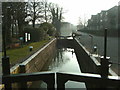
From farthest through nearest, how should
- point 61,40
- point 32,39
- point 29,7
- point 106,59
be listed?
point 61,40 < point 29,7 < point 32,39 < point 106,59

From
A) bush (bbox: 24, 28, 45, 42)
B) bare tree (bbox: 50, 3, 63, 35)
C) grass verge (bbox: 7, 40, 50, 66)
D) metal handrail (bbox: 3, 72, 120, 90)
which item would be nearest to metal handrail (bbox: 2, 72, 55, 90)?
metal handrail (bbox: 3, 72, 120, 90)

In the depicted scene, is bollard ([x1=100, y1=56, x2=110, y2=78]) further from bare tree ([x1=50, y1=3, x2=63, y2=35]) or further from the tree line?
bare tree ([x1=50, y1=3, x2=63, y2=35])

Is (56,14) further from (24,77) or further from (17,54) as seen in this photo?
(24,77)

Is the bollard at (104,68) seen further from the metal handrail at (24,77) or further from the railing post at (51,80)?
the metal handrail at (24,77)

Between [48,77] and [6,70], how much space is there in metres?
0.88

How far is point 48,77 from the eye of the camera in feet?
10.5

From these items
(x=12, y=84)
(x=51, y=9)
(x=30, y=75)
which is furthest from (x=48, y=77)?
(x=51, y=9)

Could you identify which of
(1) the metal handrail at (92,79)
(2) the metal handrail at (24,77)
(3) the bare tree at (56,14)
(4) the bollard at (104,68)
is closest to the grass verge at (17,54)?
(2) the metal handrail at (24,77)

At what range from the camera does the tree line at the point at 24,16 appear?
1471cm

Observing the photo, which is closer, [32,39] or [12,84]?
[12,84]

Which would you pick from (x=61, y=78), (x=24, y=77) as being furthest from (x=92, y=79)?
(x=24, y=77)

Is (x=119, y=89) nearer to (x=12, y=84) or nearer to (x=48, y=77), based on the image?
(x=48, y=77)

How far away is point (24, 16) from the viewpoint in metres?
22.4

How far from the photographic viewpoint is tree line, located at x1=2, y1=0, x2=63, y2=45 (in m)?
14.7
